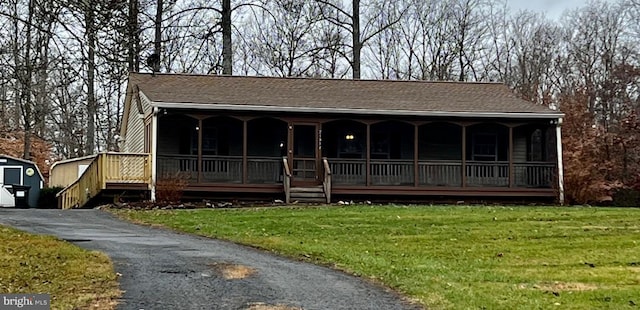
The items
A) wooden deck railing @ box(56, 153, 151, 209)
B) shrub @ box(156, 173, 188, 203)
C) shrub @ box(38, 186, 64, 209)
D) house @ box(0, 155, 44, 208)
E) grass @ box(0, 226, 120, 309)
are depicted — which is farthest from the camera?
house @ box(0, 155, 44, 208)

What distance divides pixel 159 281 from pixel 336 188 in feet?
50.8

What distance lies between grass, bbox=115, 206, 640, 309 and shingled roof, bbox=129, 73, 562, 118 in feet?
16.2

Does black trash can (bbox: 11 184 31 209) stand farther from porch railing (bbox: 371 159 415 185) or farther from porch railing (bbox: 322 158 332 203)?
porch railing (bbox: 371 159 415 185)

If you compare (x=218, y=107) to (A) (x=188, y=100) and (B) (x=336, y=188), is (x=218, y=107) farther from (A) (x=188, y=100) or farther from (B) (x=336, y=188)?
(B) (x=336, y=188)

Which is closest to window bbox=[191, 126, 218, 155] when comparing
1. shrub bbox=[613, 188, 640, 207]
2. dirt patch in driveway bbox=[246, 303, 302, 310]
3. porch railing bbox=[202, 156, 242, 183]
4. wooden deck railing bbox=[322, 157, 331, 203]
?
porch railing bbox=[202, 156, 242, 183]

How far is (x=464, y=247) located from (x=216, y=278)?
503cm

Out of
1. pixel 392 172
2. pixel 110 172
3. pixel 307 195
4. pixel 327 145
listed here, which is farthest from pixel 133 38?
pixel 327 145

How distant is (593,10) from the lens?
44312 millimetres

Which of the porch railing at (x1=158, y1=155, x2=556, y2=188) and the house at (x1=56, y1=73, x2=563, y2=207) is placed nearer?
the house at (x1=56, y1=73, x2=563, y2=207)

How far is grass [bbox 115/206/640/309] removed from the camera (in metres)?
8.52

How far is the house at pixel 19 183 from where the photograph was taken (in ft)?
101

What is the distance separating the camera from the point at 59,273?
9.38 m

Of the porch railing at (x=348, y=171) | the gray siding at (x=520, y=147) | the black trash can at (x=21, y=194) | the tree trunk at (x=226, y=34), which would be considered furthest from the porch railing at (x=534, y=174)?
the black trash can at (x=21, y=194)

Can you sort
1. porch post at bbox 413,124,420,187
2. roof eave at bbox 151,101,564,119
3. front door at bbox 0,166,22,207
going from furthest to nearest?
front door at bbox 0,166,22,207 < porch post at bbox 413,124,420,187 < roof eave at bbox 151,101,564,119
